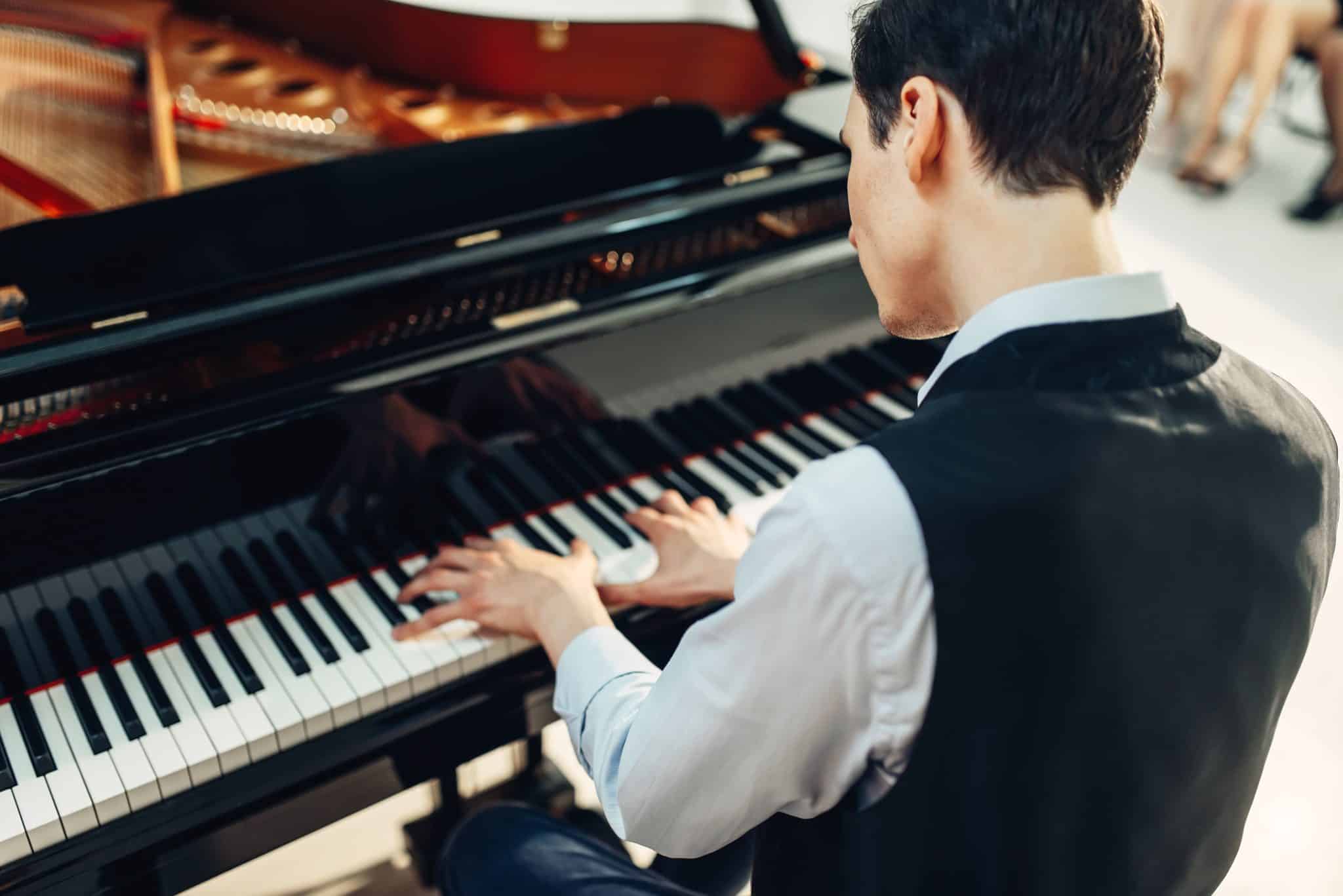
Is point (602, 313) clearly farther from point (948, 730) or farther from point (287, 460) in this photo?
point (948, 730)

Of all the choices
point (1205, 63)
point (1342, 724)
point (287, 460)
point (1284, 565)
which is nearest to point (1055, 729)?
point (1284, 565)

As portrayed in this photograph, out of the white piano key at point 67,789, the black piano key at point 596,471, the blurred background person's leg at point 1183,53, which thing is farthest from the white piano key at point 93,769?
the blurred background person's leg at point 1183,53

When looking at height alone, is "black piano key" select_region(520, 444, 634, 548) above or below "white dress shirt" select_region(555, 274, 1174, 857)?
below

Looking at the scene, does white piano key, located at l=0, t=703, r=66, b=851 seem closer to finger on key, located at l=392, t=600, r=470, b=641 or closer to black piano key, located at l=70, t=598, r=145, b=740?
black piano key, located at l=70, t=598, r=145, b=740

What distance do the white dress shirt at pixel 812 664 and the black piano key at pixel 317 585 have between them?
0.57 metres

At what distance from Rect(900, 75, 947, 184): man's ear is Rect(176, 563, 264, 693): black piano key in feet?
3.49

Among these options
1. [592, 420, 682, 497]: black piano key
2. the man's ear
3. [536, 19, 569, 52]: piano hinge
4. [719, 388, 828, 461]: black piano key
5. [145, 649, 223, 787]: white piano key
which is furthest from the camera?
[536, 19, 569, 52]: piano hinge

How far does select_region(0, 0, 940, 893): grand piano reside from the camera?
4.64 feet

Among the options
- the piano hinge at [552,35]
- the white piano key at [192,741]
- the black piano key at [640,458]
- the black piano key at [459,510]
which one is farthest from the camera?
the piano hinge at [552,35]

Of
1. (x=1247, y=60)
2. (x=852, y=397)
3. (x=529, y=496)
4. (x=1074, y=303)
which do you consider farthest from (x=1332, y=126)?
(x=1074, y=303)

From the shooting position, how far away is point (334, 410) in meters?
1.57

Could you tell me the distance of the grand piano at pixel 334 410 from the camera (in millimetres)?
1415

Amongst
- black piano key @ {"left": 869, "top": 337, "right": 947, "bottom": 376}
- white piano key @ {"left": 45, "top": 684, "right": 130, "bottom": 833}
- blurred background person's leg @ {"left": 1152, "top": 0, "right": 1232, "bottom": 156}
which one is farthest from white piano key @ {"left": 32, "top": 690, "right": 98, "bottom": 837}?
blurred background person's leg @ {"left": 1152, "top": 0, "right": 1232, "bottom": 156}

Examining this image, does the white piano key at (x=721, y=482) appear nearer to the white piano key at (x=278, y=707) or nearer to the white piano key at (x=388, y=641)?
the white piano key at (x=388, y=641)
